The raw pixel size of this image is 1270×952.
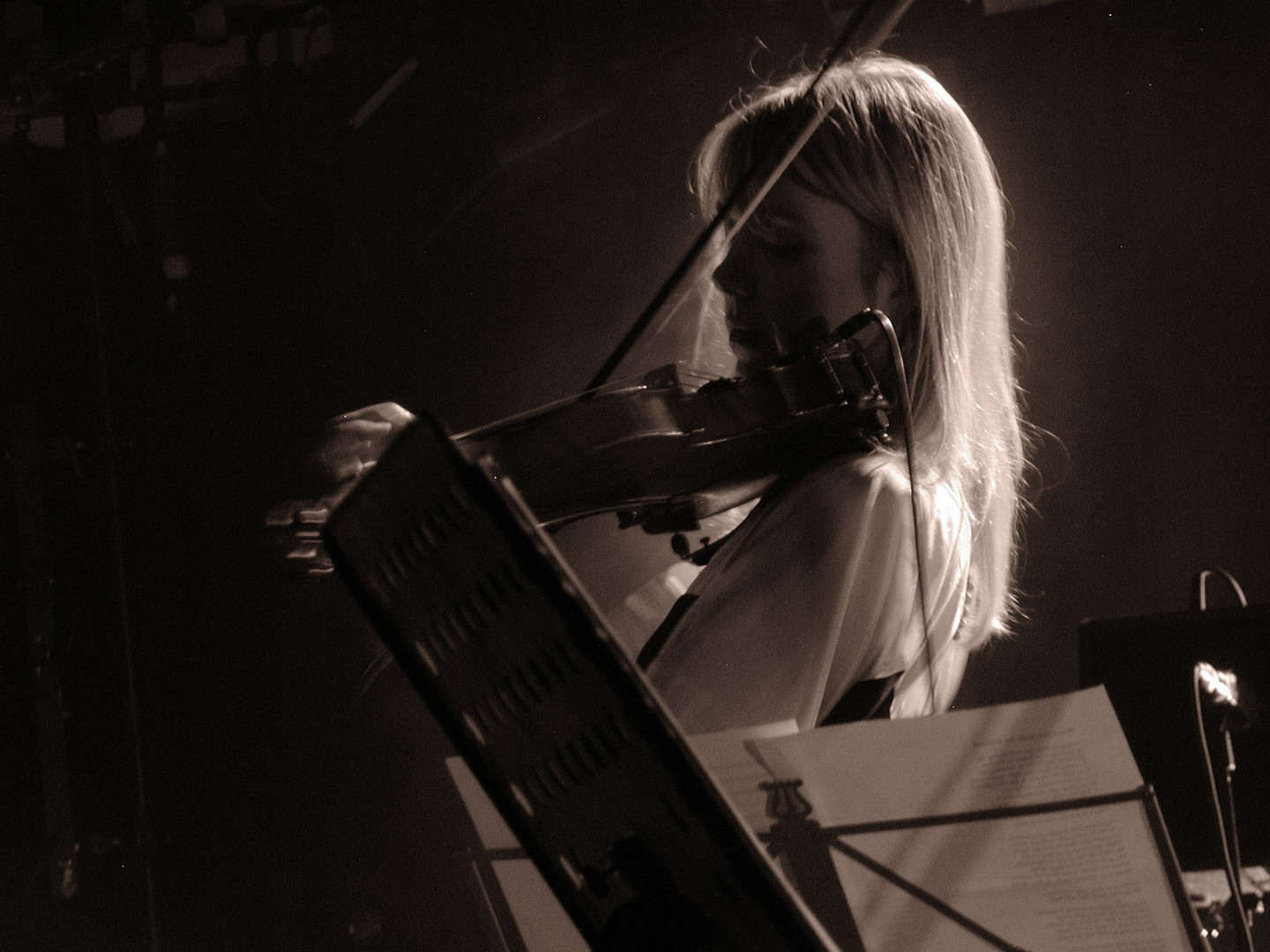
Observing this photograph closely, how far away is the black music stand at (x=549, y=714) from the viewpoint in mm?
256

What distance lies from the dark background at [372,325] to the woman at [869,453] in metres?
0.79

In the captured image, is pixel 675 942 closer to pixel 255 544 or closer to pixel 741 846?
pixel 741 846

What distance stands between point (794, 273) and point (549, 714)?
19.7 inches

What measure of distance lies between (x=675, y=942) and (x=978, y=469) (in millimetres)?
639

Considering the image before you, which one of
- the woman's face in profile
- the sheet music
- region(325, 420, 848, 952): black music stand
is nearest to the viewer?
region(325, 420, 848, 952): black music stand

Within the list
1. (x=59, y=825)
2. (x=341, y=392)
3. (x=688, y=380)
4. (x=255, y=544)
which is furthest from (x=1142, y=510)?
(x=59, y=825)

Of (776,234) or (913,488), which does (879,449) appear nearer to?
(913,488)

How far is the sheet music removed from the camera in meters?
0.49

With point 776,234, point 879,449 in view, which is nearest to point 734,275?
point 776,234

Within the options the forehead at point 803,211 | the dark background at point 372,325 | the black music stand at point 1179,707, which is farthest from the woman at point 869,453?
the dark background at point 372,325

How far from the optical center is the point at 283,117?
1768mm

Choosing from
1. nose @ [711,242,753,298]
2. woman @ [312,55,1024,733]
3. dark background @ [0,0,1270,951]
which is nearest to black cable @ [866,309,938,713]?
woman @ [312,55,1024,733]

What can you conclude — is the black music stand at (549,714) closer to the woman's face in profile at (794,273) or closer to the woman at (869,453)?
the woman at (869,453)

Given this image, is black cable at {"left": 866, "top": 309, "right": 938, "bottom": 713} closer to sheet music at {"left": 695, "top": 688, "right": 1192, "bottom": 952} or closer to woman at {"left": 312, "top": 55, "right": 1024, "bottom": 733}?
woman at {"left": 312, "top": 55, "right": 1024, "bottom": 733}
